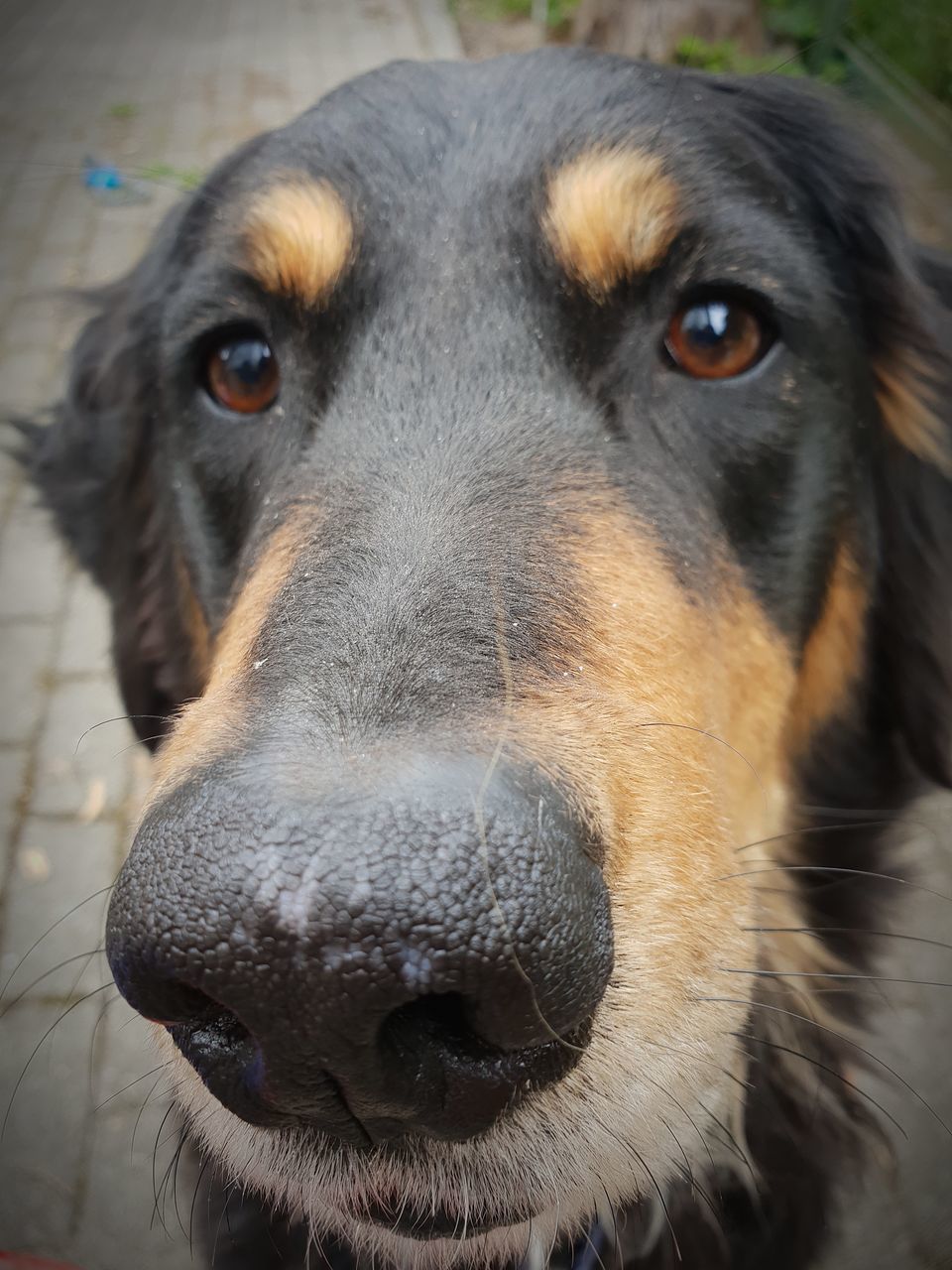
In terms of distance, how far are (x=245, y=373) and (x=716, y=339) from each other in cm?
99

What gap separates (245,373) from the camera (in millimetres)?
2100

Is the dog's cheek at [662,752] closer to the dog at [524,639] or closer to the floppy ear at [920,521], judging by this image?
the dog at [524,639]

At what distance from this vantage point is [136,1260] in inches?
117

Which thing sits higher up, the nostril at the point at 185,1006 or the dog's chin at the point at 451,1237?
the nostril at the point at 185,1006

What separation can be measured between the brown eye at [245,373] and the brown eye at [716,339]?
84 cm

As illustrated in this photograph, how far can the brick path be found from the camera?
122 inches

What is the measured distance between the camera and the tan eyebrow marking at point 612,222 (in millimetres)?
1807

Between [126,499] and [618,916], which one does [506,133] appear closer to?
[126,499]

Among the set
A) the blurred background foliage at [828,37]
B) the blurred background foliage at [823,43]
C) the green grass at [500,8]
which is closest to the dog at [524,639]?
the blurred background foliage at [823,43]

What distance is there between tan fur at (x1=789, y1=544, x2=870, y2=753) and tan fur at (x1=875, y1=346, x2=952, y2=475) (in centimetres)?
34

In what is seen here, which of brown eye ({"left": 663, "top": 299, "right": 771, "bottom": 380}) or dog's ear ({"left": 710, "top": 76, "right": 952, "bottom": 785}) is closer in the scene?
brown eye ({"left": 663, "top": 299, "right": 771, "bottom": 380})

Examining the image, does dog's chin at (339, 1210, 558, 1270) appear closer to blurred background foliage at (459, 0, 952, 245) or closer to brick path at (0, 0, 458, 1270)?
brick path at (0, 0, 458, 1270)

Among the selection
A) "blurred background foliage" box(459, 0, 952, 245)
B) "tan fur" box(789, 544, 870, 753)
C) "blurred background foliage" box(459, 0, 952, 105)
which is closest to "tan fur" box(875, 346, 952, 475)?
"tan fur" box(789, 544, 870, 753)

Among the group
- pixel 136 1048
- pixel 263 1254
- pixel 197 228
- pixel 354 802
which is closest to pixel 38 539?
pixel 136 1048
